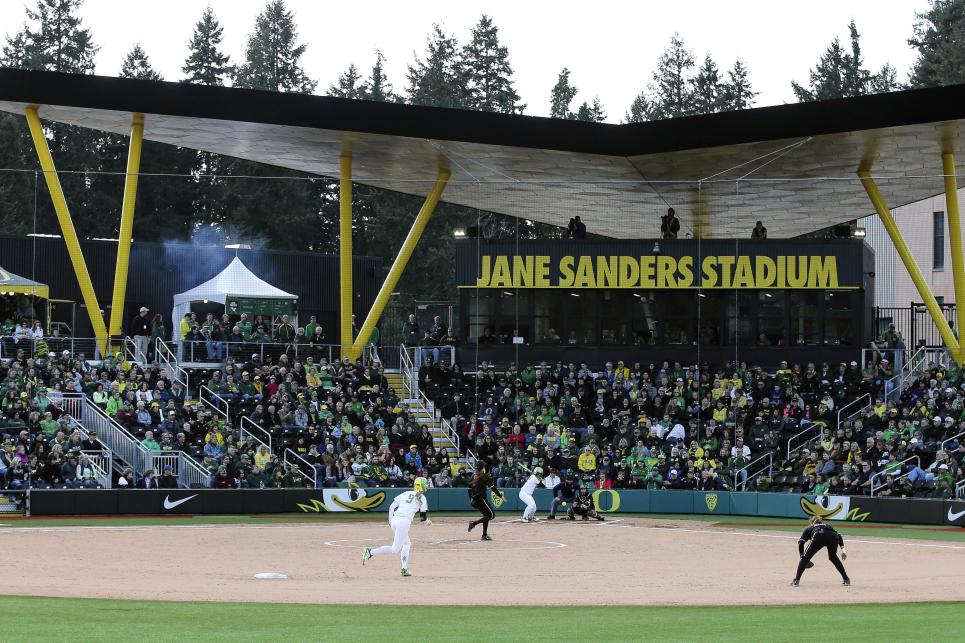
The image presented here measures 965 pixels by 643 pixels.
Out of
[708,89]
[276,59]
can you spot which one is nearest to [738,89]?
[708,89]

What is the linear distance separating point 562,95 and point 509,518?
67988 mm

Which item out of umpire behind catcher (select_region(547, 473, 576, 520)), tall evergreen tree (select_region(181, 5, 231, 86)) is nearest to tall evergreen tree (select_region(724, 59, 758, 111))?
tall evergreen tree (select_region(181, 5, 231, 86))

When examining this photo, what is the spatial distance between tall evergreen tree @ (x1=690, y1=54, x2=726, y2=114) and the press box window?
4344 cm

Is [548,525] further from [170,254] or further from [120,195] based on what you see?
[120,195]

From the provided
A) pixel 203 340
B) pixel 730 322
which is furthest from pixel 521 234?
pixel 203 340

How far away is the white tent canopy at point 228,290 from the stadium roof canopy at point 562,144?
4.43 m

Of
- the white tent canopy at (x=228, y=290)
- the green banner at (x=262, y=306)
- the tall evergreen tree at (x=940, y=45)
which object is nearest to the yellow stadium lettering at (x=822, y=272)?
the white tent canopy at (x=228, y=290)

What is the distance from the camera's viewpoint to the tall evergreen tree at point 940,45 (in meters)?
87.6

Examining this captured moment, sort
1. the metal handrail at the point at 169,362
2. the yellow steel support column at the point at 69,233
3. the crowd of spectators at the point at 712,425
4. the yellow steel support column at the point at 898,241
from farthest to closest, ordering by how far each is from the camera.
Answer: the yellow steel support column at the point at 898,241 → the metal handrail at the point at 169,362 → the yellow steel support column at the point at 69,233 → the crowd of spectators at the point at 712,425

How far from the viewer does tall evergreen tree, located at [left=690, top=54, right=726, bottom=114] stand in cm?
9644

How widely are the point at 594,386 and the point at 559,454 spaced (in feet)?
12.9

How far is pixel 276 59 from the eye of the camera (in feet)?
306

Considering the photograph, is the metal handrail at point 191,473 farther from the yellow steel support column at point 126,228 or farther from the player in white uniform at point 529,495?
the player in white uniform at point 529,495

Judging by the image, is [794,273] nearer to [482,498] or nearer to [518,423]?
[518,423]
